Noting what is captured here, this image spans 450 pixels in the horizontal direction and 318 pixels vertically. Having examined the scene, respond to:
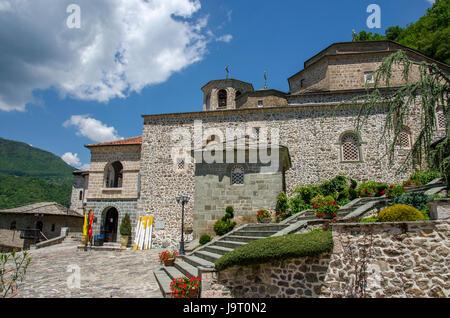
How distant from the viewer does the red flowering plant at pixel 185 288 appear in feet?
20.6

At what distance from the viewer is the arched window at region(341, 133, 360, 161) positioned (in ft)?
59.5

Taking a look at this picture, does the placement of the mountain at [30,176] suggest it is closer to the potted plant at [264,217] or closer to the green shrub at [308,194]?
the green shrub at [308,194]

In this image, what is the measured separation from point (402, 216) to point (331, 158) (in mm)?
11701

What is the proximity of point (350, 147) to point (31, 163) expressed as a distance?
94055 mm

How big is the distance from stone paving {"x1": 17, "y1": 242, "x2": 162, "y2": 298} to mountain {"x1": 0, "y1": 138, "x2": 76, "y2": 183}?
7417 centimetres

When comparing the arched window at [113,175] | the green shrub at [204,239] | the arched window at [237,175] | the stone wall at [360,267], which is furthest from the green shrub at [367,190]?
the arched window at [113,175]

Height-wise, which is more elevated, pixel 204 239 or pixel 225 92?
pixel 225 92

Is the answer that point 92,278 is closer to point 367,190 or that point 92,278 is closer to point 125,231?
point 125,231

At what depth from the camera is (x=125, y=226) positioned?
18.2m

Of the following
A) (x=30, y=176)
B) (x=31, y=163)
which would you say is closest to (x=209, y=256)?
(x=30, y=176)

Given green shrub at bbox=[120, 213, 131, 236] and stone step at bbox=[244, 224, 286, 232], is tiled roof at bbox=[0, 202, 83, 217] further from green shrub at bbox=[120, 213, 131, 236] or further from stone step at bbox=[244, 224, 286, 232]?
stone step at bbox=[244, 224, 286, 232]
